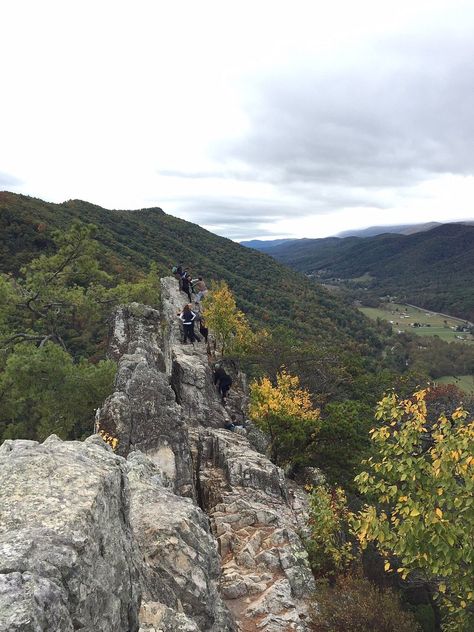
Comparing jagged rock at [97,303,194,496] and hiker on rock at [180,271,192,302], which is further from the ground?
hiker on rock at [180,271,192,302]

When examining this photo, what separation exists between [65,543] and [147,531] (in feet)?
14.3

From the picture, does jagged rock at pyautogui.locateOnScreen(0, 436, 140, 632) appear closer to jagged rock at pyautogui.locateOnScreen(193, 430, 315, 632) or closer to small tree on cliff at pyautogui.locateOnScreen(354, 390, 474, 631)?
small tree on cliff at pyautogui.locateOnScreen(354, 390, 474, 631)

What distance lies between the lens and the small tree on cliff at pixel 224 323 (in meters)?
35.6

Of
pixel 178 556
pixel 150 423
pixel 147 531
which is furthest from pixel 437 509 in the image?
pixel 150 423

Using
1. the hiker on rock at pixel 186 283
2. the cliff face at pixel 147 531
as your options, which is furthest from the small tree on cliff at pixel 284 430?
the hiker on rock at pixel 186 283

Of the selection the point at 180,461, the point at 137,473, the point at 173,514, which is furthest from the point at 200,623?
the point at 180,461

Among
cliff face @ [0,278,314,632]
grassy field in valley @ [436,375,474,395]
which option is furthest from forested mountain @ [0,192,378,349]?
cliff face @ [0,278,314,632]

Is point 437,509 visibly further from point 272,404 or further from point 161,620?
point 272,404

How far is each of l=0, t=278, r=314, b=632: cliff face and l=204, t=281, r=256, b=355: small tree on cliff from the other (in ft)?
43.7

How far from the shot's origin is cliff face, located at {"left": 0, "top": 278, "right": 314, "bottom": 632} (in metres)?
5.20

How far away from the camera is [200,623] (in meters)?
A: 8.46

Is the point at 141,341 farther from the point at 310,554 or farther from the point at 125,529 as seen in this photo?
the point at 125,529

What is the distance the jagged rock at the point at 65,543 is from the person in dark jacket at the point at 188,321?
20665mm

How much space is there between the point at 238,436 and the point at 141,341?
10731mm
